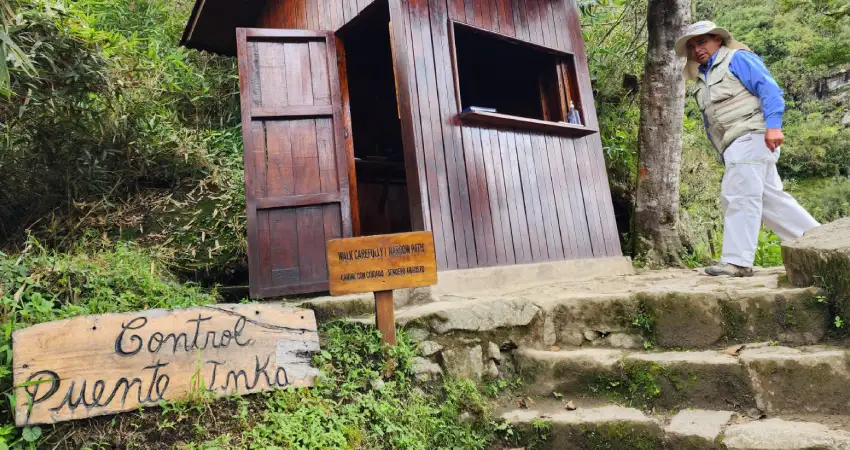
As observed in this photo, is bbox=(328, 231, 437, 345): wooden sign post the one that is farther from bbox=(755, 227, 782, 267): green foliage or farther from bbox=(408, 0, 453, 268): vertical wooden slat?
bbox=(755, 227, 782, 267): green foliage

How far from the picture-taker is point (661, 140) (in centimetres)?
530

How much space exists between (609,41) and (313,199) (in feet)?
18.6

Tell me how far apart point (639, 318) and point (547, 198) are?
173cm

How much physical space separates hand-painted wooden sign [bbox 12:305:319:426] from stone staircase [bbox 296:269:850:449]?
26.0 inches

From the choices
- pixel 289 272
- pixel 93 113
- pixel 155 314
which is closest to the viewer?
pixel 155 314

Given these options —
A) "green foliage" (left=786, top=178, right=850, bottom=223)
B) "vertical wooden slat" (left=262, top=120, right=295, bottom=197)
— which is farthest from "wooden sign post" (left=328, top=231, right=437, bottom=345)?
"green foliage" (left=786, top=178, right=850, bottom=223)

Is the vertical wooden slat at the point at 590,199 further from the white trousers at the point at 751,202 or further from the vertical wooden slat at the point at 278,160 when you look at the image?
the vertical wooden slat at the point at 278,160

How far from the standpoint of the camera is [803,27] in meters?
16.8

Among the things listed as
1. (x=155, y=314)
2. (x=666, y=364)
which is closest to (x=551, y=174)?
(x=666, y=364)

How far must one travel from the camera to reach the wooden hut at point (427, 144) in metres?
3.67

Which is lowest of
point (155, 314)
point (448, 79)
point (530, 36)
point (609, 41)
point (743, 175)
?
point (155, 314)

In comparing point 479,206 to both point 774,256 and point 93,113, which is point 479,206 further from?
point 774,256

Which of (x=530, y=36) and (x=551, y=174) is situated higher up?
(x=530, y=36)

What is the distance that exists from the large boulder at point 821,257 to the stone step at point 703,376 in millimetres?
371
